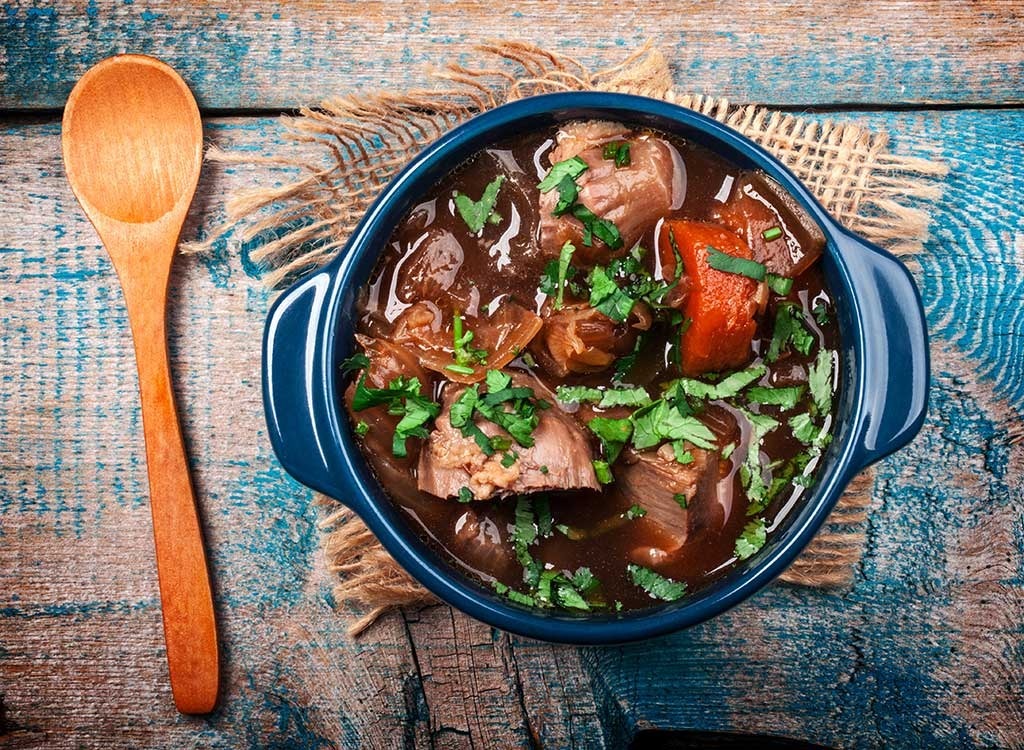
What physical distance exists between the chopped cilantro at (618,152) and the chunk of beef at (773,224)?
0.23 meters

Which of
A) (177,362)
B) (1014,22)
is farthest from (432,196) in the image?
(1014,22)

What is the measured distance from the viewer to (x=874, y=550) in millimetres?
2289

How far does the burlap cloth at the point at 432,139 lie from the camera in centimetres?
216

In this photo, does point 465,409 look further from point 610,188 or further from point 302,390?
point 610,188

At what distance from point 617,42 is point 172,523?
168 cm

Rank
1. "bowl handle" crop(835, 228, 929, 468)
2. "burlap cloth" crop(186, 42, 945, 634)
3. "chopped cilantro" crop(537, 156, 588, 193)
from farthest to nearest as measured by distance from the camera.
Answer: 1. "burlap cloth" crop(186, 42, 945, 634)
2. "chopped cilantro" crop(537, 156, 588, 193)
3. "bowl handle" crop(835, 228, 929, 468)

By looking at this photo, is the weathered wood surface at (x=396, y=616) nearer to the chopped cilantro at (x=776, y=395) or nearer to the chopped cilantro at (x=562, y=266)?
the chopped cilantro at (x=776, y=395)

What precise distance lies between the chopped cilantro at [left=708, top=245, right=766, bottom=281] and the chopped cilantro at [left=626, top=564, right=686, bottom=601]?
64 centimetres

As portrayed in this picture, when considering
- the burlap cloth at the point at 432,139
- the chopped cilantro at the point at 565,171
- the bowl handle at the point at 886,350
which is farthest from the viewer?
the burlap cloth at the point at 432,139

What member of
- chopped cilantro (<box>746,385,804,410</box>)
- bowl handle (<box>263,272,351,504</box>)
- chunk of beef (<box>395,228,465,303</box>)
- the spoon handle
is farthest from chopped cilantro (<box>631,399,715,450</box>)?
the spoon handle

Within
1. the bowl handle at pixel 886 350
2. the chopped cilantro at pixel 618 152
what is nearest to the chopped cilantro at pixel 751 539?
the bowl handle at pixel 886 350

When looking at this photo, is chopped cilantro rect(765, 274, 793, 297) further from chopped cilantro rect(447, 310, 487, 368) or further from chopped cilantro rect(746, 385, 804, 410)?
chopped cilantro rect(447, 310, 487, 368)

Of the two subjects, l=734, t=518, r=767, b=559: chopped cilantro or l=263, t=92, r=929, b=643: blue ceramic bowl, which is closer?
l=263, t=92, r=929, b=643: blue ceramic bowl

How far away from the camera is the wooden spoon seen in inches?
86.4
